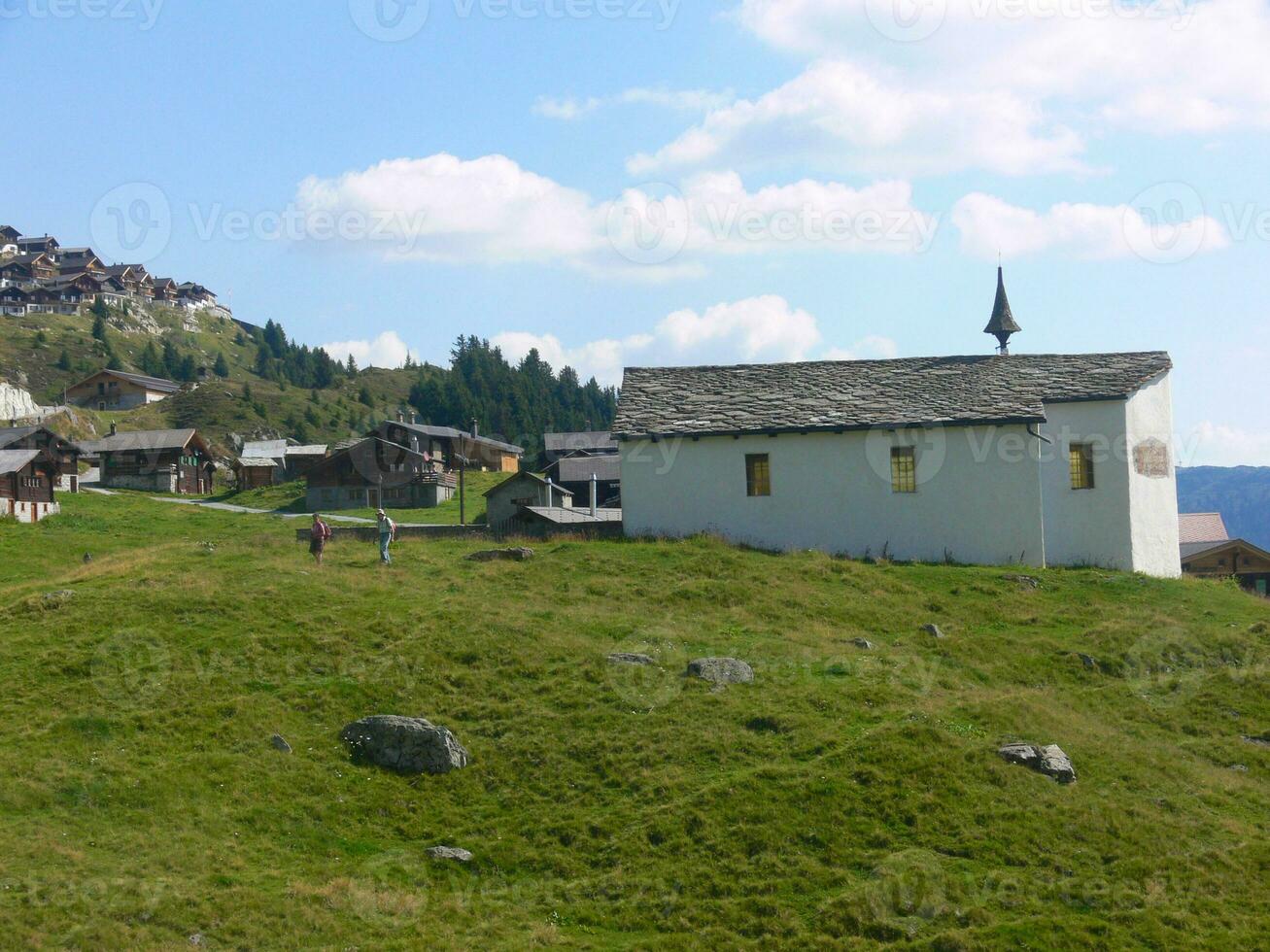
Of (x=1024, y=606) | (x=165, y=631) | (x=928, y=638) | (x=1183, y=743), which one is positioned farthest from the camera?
(x=1024, y=606)

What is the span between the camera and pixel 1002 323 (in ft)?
165

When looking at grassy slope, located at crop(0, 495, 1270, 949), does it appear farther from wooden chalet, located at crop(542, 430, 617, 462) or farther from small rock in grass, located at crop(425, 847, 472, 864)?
wooden chalet, located at crop(542, 430, 617, 462)

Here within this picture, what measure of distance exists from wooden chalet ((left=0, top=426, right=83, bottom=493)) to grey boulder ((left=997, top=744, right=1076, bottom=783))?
204 feet

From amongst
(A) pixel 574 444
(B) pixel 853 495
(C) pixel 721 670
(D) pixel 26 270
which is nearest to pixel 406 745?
(C) pixel 721 670

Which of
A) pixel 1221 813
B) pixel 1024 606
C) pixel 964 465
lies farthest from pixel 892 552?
pixel 1221 813

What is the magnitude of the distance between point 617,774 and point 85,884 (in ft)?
28.1

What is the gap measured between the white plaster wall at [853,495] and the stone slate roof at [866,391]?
1.84ft

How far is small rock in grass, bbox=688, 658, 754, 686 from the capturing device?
24.5 metres

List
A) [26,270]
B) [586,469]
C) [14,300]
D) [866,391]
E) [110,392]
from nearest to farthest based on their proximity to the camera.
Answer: [866,391] < [586,469] < [110,392] < [14,300] < [26,270]

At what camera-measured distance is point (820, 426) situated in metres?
38.2

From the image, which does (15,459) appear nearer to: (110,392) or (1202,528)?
(1202,528)

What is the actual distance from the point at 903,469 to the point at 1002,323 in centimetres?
1532

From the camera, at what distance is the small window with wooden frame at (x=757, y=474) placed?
127ft

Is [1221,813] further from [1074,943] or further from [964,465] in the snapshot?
[964,465]
